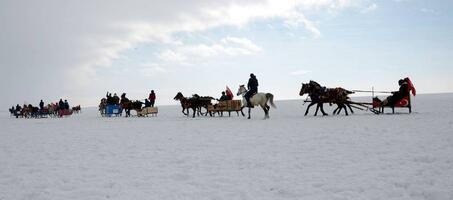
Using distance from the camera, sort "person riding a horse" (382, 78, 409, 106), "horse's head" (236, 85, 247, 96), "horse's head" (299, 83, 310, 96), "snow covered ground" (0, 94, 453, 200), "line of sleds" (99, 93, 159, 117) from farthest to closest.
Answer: "line of sleds" (99, 93, 159, 117) → "horse's head" (299, 83, 310, 96) → "horse's head" (236, 85, 247, 96) → "person riding a horse" (382, 78, 409, 106) → "snow covered ground" (0, 94, 453, 200)

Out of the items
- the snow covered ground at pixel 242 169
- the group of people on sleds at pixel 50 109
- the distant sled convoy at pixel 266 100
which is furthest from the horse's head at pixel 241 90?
the group of people on sleds at pixel 50 109

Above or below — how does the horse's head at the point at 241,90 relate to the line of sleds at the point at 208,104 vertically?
above

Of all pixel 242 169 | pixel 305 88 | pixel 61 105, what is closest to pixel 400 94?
pixel 305 88

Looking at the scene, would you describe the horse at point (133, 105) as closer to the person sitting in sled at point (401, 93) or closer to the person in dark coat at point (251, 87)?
the person in dark coat at point (251, 87)

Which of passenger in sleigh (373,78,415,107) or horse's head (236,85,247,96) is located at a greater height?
horse's head (236,85,247,96)

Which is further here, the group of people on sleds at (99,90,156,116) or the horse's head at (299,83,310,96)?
the group of people on sleds at (99,90,156,116)

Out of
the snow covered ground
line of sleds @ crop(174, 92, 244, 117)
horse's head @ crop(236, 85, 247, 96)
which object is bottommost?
the snow covered ground

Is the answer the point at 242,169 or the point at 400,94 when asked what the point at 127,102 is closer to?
the point at 400,94

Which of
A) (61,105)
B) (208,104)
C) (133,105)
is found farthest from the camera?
(61,105)

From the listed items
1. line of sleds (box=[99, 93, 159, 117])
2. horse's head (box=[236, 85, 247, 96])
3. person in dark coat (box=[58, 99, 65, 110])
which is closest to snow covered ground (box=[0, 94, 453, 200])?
horse's head (box=[236, 85, 247, 96])

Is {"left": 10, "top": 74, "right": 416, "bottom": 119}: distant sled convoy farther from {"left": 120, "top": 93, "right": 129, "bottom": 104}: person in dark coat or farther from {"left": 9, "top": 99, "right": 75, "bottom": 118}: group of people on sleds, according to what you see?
{"left": 9, "top": 99, "right": 75, "bottom": 118}: group of people on sleds

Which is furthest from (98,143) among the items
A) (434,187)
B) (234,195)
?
(434,187)

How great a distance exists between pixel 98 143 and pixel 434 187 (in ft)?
31.7

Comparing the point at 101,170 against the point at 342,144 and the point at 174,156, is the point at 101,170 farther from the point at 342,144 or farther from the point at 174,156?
the point at 342,144
